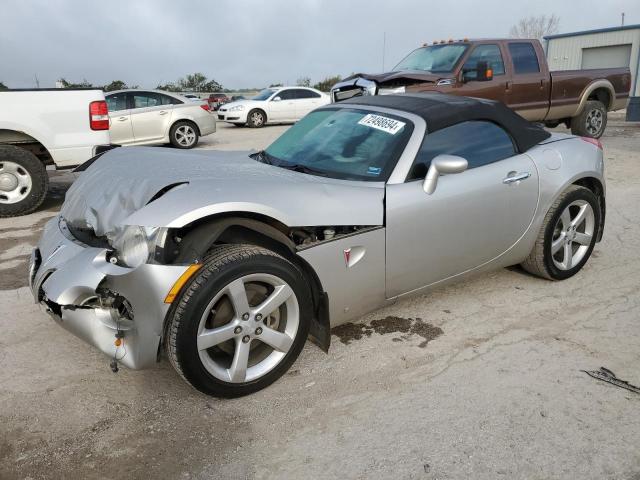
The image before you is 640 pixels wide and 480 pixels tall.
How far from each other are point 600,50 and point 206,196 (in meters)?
29.1

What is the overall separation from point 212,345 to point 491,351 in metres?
1.62

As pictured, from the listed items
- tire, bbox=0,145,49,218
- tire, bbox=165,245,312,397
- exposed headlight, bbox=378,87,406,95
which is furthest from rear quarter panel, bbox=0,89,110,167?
tire, bbox=165,245,312,397

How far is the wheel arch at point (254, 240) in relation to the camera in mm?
2363

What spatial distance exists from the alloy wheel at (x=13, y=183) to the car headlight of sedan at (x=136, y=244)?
463cm

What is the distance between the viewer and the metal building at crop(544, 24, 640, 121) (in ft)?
79.7

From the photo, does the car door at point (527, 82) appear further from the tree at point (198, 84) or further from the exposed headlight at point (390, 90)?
the tree at point (198, 84)

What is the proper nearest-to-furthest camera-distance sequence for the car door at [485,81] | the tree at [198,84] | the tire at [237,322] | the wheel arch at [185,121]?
the tire at [237,322]
the car door at [485,81]
the wheel arch at [185,121]
the tree at [198,84]

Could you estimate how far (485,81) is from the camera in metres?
8.54

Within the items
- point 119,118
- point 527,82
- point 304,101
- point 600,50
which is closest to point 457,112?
point 527,82

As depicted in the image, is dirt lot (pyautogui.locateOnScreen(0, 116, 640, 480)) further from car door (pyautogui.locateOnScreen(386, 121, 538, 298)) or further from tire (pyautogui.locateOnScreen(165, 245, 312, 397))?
car door (pyautogui.locateOnScreen(386, 121, 538, 298))

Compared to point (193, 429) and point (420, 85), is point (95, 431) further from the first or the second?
point (420, 85)

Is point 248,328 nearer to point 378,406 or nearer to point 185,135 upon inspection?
point 378,406

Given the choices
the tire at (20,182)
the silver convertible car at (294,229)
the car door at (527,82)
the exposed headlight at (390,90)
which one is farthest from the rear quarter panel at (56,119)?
the car door at (527,82)

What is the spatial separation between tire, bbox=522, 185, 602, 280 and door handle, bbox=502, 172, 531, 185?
0.39 meters
